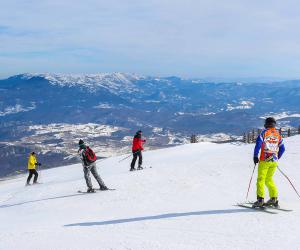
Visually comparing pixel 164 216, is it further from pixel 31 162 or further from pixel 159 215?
pixel 31 162

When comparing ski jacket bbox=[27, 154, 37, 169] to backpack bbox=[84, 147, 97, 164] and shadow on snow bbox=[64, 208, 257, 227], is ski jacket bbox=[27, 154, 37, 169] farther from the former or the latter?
shadow on snow bbox=[64, 208, 257, 227]

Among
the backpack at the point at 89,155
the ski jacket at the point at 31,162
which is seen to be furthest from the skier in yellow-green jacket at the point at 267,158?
the ski jacket at the point at 31,162

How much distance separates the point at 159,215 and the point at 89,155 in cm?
537

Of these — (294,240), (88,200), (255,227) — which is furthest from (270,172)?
(88,200)

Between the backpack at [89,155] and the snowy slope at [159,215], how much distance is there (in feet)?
4.08

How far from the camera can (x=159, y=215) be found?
9.79m

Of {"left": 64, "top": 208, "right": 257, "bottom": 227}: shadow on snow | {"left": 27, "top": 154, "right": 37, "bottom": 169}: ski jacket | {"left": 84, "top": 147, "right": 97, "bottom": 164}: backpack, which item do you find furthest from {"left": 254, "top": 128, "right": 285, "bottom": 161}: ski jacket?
{"left": 27, "top": 154, "right": 37, "bottom": 169}: ski jacket

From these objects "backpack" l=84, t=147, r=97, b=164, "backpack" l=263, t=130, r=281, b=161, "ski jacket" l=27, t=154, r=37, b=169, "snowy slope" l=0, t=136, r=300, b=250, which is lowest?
"ski jacket" l=27, t=154, r=37, b=169

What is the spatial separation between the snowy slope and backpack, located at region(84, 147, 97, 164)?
4.08ft

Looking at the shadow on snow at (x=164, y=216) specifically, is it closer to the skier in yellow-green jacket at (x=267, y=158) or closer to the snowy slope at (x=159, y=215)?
the snowy slope at (x=159, y=215)

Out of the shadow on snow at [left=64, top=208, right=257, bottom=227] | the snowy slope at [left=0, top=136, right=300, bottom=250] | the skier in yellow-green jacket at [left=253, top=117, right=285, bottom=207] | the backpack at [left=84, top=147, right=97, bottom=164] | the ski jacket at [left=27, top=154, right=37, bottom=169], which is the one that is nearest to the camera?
the snowy slope at [left=0, top=136, right=300, bottom=250]

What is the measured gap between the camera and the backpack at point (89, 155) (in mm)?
14430

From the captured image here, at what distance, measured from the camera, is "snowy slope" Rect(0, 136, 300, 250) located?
7441 mm

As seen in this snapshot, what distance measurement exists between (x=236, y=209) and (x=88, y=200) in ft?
17.9
